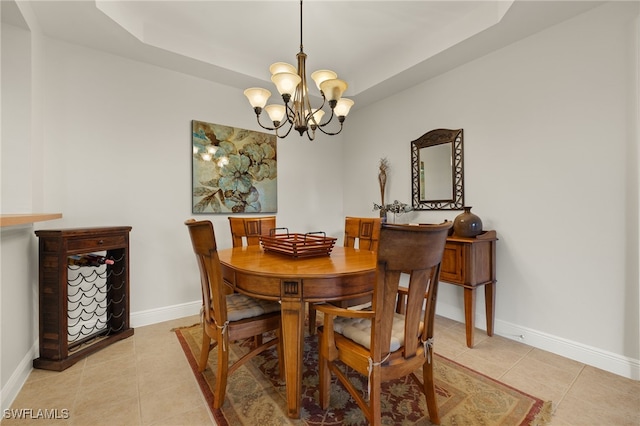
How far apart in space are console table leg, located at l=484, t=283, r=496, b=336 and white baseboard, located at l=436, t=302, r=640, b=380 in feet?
0.49

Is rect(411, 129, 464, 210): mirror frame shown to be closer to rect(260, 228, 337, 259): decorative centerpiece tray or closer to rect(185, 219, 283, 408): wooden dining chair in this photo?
rect(260, 228, 337, 259): decorative centerpiece tray

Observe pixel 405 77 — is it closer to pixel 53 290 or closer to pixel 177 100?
pixel 177 100

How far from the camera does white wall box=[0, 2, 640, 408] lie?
1972mm

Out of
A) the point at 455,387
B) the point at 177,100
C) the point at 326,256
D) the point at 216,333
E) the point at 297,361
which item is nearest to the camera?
the point at 297,361

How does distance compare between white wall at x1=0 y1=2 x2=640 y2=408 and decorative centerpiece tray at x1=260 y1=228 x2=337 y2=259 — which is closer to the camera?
decorative centerpiece tray at x1=260 y1=228 x2=337 y2=259

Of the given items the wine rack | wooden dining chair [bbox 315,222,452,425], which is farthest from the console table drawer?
wooden dining chair [bbox 315,222,452,425]

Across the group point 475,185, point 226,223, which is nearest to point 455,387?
point 475,185

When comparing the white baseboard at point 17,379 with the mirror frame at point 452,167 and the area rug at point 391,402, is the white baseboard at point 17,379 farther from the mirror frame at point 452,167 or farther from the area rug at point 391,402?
the mirror frame at point 452,167

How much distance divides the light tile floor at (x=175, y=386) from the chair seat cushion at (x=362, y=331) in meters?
0.85

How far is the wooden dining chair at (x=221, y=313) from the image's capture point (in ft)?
4.99

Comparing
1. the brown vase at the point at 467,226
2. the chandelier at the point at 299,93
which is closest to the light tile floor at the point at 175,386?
the brown vase at the point at 467,226

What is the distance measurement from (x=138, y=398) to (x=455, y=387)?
1933 mm

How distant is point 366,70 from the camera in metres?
3.37

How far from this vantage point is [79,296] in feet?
8.03
